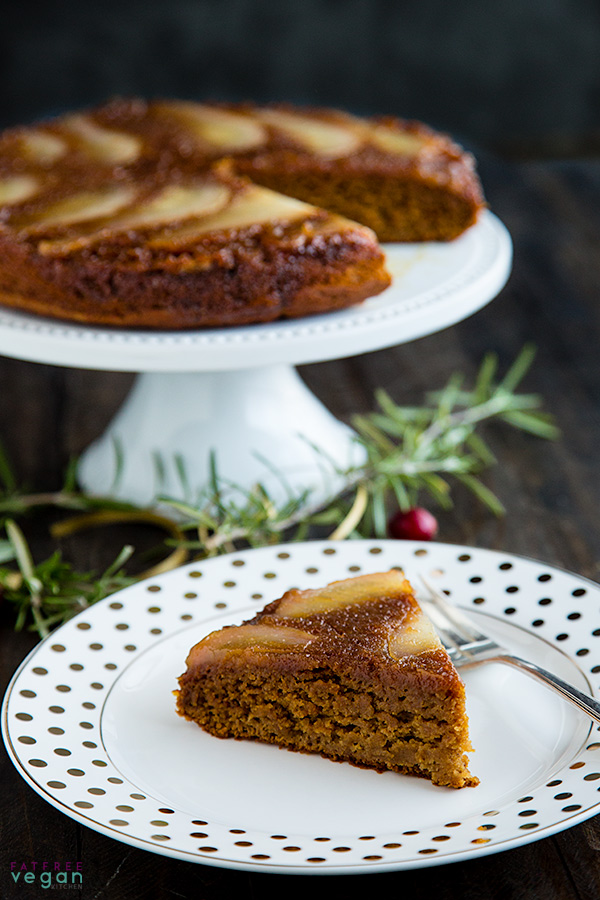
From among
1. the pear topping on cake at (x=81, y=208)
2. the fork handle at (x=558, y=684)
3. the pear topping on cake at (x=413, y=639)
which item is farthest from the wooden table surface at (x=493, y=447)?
the pear topping on cake at (x=81, y=208)

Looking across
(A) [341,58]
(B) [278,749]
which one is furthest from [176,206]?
(A) [341,58]

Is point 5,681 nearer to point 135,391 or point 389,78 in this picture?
point 135,391

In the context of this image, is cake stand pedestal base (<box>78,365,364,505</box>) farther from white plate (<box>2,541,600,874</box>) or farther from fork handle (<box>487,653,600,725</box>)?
fork handle (<box>487,653,600,725</box>)

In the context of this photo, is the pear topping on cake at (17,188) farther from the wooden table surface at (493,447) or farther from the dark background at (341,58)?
the dark background at (341,58)

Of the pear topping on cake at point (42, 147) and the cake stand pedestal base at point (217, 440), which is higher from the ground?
the pear topping on cake at point (42, 147)

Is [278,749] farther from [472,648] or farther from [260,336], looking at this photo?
[260,336]
